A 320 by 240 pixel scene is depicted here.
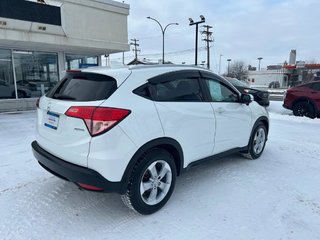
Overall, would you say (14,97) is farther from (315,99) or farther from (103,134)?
(315,99)

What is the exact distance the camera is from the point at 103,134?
249 centimetres

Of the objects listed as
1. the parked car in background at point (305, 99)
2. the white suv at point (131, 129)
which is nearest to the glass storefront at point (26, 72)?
the white suv at point (131, 129)

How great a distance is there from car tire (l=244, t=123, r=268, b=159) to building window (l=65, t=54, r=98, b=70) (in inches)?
416

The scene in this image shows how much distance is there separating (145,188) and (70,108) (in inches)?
48.2

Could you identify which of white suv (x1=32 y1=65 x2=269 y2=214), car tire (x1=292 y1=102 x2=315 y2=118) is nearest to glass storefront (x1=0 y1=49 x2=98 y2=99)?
white suv (x1=32 y1=65 x2=269 y2=214)

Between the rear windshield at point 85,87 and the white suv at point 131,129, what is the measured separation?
0.4 inches

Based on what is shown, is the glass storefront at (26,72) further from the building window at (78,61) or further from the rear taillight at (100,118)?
the rear taillight at (100,118)

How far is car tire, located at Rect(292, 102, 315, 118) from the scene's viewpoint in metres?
9.47

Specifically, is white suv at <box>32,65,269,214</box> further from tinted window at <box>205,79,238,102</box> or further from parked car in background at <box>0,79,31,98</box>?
parked car in background at <box>0,79,31,98</box>

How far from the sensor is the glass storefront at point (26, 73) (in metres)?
10.9

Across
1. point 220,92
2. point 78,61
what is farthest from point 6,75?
point 220,92

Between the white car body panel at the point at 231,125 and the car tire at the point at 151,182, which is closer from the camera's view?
the car tire at the point at 151,182

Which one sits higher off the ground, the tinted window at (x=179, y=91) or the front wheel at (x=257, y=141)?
the tinted window at (x=179, y=91)

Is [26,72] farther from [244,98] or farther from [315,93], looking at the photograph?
[315,93]
